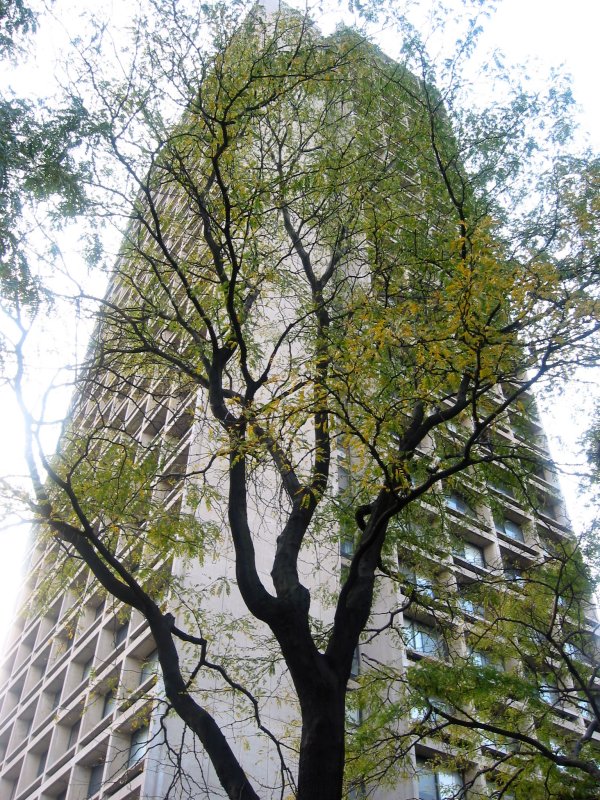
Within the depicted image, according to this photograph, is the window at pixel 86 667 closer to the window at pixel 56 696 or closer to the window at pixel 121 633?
the window at pixel 56 696

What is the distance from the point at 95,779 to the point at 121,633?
3973 millimetres

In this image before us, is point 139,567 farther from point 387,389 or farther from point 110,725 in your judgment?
point 110,725

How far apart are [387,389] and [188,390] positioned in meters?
4.05

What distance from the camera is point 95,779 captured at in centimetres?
2059

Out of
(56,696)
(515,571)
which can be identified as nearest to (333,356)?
(515,571)

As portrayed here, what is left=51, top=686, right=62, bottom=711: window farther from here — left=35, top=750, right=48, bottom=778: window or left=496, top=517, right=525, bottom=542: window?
left=496, top=517, right=525, bottom=542: window

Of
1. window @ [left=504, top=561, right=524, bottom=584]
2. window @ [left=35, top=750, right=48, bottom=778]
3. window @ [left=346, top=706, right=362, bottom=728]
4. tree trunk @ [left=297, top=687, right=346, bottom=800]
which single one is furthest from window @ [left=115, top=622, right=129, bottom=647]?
tree trunk @ [left=297, top=687, right=346, bottom=800]

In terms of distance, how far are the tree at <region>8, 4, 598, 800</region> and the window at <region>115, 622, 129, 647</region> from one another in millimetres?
10996

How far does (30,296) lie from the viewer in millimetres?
9969

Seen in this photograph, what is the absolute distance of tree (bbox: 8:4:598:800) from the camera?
7816 mm

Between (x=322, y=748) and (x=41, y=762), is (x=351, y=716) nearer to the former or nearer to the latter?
(x=322, y=748)

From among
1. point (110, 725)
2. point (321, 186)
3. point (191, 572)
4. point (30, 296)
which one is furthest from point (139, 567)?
point (110, 725)

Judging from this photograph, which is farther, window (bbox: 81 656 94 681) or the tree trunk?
window (bbox: 81 656 94 681)

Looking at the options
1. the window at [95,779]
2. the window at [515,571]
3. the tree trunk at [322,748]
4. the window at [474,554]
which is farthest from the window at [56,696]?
the tree trunk at [322,748]
